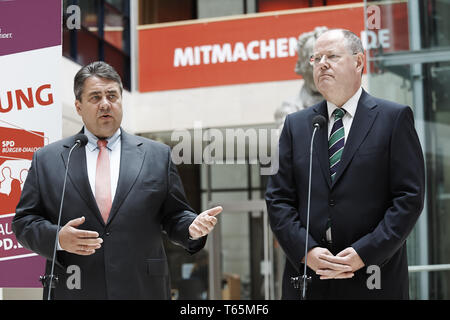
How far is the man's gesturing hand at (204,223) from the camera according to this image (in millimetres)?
2402

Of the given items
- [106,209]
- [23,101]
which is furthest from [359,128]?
[23,101]

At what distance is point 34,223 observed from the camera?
255cm

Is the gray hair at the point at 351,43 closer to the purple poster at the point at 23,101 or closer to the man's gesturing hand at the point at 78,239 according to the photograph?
the man's gesturing hand at the point at 78,239

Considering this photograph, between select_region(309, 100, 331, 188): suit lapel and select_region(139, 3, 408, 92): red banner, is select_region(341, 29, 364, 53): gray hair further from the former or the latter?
select_region(139, 3, 408, 92): red banner

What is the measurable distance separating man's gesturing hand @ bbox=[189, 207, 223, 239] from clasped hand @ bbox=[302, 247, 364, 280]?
361mm

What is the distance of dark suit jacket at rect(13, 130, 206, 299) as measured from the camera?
2.47 m

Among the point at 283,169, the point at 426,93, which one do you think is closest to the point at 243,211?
the point at 426,93

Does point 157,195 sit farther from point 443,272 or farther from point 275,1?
point 275,1

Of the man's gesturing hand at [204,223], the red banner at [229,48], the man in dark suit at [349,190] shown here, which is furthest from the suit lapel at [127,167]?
the red banner at [229,48]

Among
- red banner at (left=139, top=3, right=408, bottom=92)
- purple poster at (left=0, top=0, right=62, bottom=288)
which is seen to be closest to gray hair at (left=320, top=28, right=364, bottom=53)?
purple poster at (left=0, top=0, right=62, bottom=288)

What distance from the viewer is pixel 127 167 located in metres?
2.61

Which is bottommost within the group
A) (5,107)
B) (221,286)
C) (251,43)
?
(221,286)

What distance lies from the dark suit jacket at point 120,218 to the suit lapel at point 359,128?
60 centimetres
